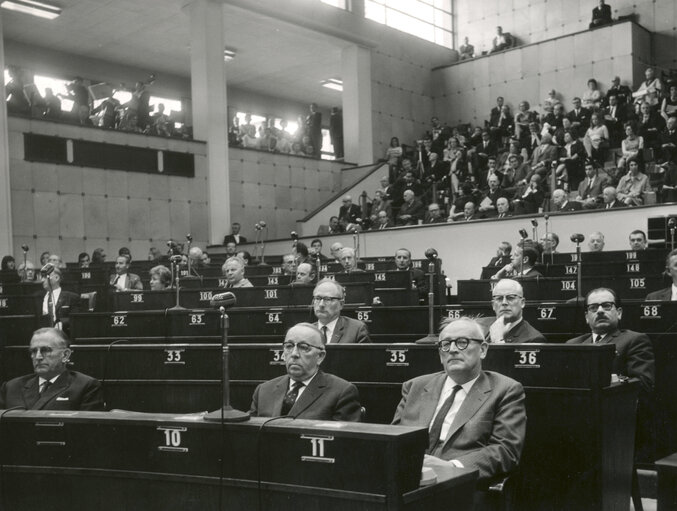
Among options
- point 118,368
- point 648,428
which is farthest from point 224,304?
point 648,428

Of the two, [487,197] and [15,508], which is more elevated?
[487,197]

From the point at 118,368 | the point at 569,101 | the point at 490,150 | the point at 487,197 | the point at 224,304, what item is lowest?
the point at 118,368

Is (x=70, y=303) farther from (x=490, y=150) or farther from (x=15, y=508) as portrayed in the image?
(x=490, y=150)

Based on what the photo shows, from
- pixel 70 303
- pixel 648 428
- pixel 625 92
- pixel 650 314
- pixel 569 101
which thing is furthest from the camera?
pixel 569 101

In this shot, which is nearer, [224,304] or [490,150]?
[224,304]

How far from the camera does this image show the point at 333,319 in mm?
5316

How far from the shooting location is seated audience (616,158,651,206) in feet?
37.2

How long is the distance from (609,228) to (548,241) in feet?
6.22

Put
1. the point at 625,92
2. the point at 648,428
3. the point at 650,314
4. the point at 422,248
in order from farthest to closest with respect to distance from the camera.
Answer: the point at 625,92 < the point at 422,248 < the point at 650,314 < the point at 648,428

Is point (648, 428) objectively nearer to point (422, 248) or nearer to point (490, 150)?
point (422, 248)

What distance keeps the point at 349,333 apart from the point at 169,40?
13.4m

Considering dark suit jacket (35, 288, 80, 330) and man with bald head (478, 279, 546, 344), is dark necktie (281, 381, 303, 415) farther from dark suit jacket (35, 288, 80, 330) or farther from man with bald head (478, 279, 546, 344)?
dark suit jacket (35, 288, 80, 330)

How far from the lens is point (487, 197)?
43.4 feet

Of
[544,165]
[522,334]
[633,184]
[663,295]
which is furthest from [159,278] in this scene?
[544,165]
